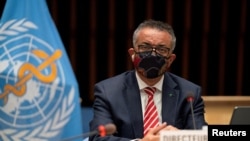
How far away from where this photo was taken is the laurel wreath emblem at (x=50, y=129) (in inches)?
82.9

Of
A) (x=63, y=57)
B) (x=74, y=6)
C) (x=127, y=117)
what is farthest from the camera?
(x=74, y=6)

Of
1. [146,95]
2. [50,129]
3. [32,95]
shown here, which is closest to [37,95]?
[32,95]

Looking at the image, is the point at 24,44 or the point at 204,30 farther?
the point at 204,30

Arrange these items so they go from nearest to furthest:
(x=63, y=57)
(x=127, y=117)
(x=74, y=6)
Result: (x=63, y=57) < (x=127, y=117) < (x=74, y=6)

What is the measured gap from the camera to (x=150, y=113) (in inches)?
94.7

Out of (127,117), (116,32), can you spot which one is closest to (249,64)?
(116,32)

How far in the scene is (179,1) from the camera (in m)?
6.07

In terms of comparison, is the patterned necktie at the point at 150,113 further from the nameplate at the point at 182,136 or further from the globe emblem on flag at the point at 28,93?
the nameplate at the point at 182,136

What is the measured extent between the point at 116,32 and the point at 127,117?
12.5 feet

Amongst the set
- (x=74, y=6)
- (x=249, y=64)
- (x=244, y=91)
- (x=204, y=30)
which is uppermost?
(x=74, y=6)

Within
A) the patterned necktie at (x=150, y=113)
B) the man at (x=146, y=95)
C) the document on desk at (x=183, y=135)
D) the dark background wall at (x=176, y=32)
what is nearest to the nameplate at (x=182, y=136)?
the document on desk at (x=183, y=135)

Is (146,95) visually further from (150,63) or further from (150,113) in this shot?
(150,63)

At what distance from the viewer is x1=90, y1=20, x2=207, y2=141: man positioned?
2332 millimetres

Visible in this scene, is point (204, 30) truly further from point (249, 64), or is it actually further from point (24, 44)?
point (24, 44)
